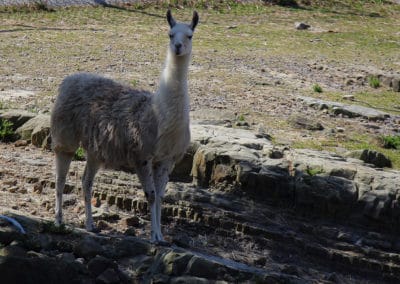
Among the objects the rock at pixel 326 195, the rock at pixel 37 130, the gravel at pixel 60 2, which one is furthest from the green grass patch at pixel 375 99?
the gravel at pixel 60 2

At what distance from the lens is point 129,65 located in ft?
56.7

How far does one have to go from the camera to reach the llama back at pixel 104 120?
28.7ft

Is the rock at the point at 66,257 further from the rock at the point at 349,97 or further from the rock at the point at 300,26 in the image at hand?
the rock at the point at 300,26

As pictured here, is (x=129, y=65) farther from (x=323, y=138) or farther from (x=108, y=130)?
(x=108, y=130)

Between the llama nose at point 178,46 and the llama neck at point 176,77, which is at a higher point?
the llama nose at point 178,46

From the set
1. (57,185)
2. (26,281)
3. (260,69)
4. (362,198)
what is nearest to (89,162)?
(57,185)

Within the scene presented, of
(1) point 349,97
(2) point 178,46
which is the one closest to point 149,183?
(2) point 178,46

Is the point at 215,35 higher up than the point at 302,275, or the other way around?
the point at 215,35

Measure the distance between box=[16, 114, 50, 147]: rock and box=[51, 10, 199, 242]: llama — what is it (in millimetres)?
2323

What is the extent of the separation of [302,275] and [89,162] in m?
2.78

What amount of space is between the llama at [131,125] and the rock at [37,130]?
91.5 inches

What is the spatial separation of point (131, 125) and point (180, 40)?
1086 mm

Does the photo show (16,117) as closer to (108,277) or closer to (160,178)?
(160,178)

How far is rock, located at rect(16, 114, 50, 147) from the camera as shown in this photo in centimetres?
1173
